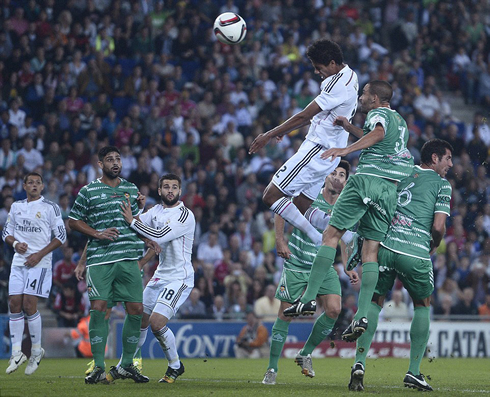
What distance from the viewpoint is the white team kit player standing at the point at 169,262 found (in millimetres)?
9859

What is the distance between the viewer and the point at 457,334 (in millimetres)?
17297

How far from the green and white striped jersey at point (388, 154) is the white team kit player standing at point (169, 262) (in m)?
2.70

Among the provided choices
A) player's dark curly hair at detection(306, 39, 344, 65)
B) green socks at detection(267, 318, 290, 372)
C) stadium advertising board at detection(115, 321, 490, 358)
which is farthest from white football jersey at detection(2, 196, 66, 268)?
player's dark curly hair at detection(306, 39, 344, 65)

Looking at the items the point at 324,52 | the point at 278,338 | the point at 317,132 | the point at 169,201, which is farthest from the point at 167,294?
the point at 324,52

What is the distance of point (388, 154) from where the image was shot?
8375 millimetres

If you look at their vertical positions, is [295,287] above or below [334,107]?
below

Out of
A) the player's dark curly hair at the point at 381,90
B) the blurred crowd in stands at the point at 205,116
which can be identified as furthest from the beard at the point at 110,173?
the blurred crowd in stands at the point at 205,116

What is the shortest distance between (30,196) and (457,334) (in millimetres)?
9543

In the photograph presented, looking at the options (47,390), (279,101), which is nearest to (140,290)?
(47,390)

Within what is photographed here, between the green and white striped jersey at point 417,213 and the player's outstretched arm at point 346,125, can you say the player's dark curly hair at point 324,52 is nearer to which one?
the player's outstretched arm at point 346,125

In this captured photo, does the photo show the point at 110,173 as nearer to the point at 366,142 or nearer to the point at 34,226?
the point at 34,226

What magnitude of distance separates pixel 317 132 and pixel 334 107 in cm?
34

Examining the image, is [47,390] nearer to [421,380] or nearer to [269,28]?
[421,380]

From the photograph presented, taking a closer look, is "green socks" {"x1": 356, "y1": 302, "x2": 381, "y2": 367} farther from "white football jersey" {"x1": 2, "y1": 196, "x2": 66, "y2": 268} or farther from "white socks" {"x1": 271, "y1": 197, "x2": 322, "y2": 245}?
"white football jersey" {"x1": 2, "y1": 196, "x2": 66, "y2": 268}
